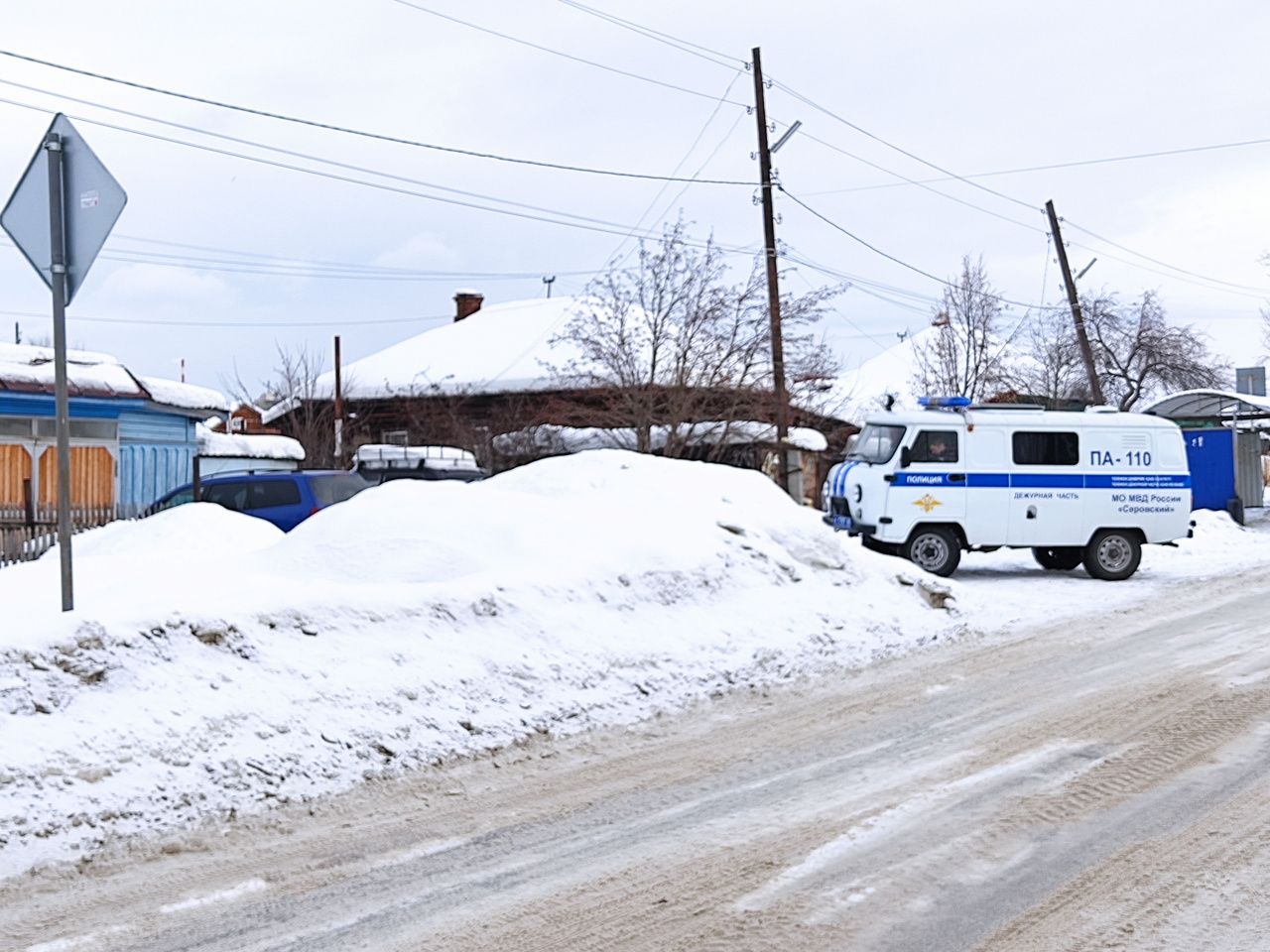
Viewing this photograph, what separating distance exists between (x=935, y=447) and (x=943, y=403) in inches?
33.8

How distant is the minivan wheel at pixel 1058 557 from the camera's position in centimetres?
1936

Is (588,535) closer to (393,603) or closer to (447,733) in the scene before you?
(393,603)

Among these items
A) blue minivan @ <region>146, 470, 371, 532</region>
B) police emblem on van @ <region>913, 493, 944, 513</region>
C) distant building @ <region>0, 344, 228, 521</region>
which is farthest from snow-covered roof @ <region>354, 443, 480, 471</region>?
police emblem on van @ <region>913, 493, 944, 513</region>

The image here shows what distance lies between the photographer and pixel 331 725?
7.15 meters

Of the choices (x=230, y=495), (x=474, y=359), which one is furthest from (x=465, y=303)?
(x=230, y=495)

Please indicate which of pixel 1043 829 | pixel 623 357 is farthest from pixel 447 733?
pixel 623 357

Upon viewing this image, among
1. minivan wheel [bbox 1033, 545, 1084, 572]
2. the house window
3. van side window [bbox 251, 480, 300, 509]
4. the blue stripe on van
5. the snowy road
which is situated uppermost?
the house window

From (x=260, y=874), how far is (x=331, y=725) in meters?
1.78

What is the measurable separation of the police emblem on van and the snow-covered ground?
121 inches

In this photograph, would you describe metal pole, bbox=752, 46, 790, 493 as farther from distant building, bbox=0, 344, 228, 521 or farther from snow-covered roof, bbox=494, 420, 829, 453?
distant building, bbox=0, 344, 228, 521

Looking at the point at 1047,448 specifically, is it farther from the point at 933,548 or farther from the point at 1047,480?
the point at 933,548

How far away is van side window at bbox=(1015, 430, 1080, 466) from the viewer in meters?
18.2

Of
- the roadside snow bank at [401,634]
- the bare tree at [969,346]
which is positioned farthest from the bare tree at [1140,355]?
the roadside snow bank at [401,634]

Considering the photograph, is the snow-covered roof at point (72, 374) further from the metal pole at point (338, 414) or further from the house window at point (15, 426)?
the metal pole at point (338, 414)
